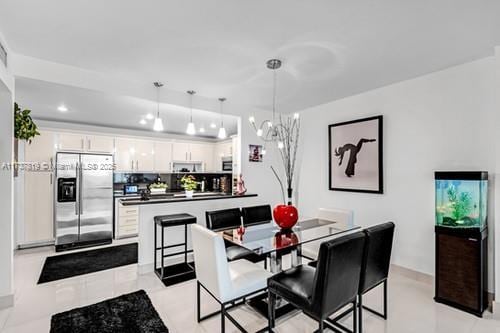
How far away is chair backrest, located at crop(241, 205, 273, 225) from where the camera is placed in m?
3.29

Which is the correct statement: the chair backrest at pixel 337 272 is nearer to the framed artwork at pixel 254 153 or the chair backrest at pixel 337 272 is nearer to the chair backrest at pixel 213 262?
the chair backrest at pixel 213 262

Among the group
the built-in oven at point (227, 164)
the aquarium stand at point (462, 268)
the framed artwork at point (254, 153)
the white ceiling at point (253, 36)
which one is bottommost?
the aquarium stand at point (462, 268)

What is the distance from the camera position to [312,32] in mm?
2082

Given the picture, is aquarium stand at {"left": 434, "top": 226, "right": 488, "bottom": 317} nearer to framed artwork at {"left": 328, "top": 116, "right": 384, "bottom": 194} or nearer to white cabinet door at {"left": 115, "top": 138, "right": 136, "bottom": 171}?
framed artwork at {"left": 328, "top": 116, "right": 384, "bottom": 194}

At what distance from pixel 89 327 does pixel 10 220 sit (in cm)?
134

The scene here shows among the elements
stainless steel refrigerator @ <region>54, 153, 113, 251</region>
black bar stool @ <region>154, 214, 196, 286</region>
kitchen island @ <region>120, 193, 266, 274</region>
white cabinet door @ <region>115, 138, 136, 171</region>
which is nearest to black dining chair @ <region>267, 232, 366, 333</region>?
black bar stool @ <region>154, 214, 196, 286</region>

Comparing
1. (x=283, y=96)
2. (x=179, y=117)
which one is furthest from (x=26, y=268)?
(x=283, y=96)

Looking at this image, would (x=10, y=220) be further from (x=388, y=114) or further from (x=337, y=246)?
(x=388, y=114)

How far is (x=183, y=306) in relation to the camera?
2521mm

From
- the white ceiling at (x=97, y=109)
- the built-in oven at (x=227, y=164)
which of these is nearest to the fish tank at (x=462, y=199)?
the white ceiling at (x=97, y=109)

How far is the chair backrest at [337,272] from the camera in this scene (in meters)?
1.63

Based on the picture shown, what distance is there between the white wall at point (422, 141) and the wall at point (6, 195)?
4108 millimetres

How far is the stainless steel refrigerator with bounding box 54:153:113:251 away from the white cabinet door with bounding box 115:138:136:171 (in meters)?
0.50

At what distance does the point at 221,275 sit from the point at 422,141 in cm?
283
